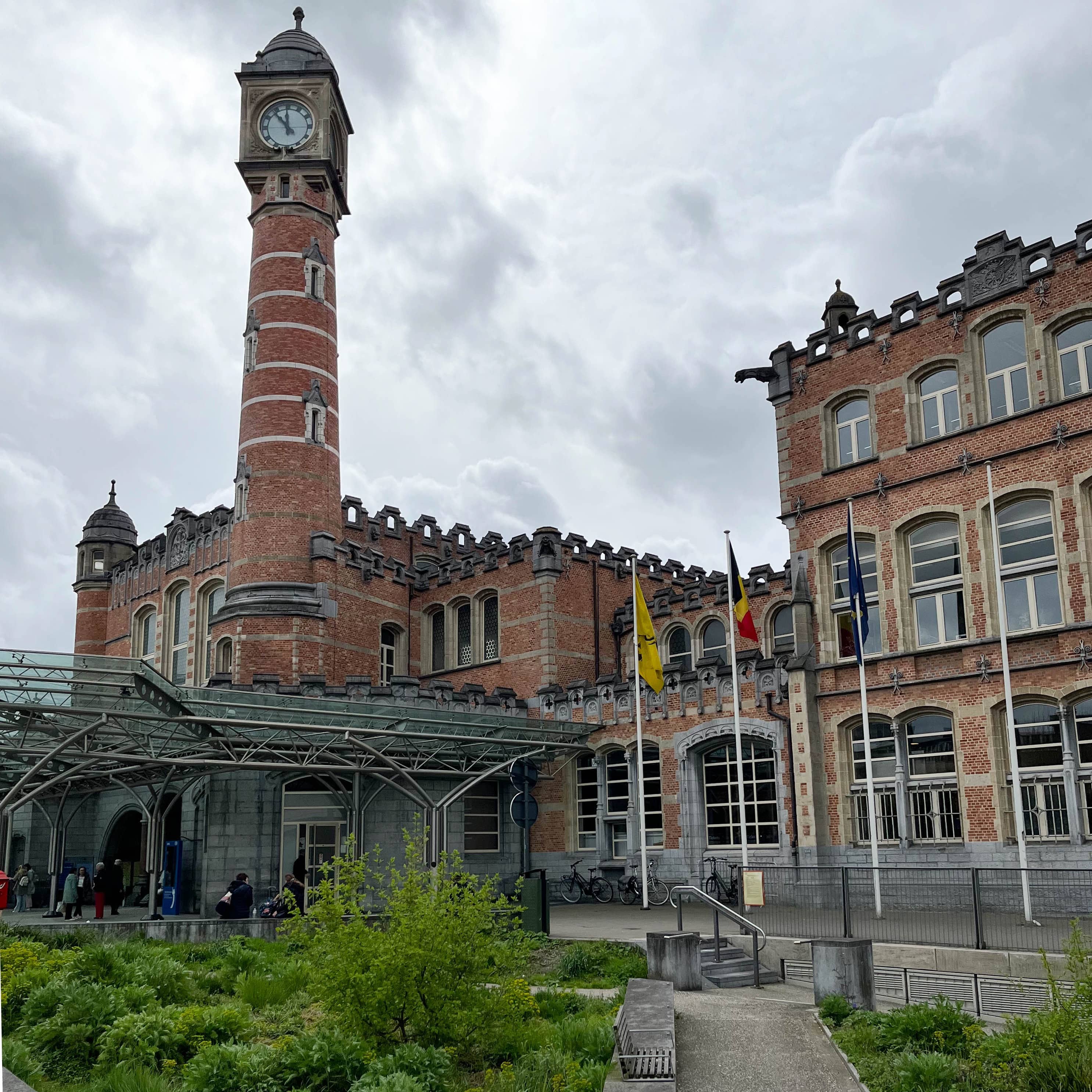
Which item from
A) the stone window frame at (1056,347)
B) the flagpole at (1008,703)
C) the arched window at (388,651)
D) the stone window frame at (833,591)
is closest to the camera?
the flagpole at (1008,703)

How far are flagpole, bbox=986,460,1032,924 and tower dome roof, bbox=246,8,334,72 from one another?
982 inches

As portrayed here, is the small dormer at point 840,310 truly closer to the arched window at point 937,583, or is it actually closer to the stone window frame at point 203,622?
the arched window at point 937,583

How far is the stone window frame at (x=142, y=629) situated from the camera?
43.1 m

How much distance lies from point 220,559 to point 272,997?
2734cm

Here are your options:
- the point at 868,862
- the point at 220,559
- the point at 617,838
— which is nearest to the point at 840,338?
the point at 868,862

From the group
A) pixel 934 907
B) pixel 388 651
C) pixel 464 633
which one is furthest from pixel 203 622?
pixel 934 907

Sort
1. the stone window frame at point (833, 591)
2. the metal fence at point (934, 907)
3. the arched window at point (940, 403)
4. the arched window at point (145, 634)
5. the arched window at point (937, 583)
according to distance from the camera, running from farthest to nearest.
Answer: the arched window at point (145, 634) → the stone window frame at point (833, 591) → the arched window at point (940, 403) → the arched window at point (937, 583) → the metal fence at point (934, 907)

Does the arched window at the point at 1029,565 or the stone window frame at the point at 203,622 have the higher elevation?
the stone window frame at the point at 203,622

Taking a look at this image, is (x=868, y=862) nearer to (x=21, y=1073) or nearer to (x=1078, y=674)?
(x=1078, y=674)

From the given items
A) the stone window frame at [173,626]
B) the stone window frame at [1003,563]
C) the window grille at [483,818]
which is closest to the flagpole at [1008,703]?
the stone window frame at [1003,563]

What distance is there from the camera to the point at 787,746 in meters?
26.3

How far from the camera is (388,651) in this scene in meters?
37.9

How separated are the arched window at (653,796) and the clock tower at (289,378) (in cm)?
976

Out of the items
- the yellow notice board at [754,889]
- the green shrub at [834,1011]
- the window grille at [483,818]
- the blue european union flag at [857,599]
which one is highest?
the blue european union flag at [857,599]
